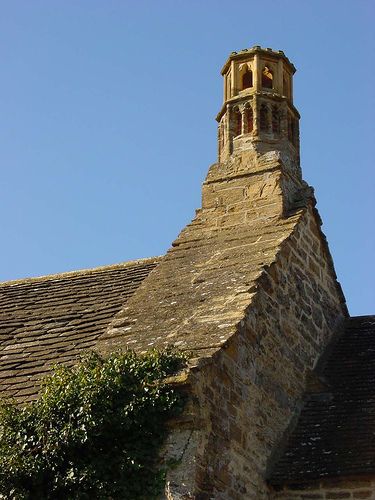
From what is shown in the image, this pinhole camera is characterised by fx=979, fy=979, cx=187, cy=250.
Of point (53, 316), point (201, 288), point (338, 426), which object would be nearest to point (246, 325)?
point (201, 288)

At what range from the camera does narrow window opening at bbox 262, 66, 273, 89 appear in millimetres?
12539

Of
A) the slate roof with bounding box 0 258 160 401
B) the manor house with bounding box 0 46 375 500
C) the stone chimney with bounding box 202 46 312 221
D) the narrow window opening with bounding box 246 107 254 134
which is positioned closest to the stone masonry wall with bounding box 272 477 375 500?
the manor house with bounding box 0 46 375 500

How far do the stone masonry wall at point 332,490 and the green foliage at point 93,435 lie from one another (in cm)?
152

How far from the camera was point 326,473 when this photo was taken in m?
8.23

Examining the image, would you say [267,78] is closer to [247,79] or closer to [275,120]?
[247,79]

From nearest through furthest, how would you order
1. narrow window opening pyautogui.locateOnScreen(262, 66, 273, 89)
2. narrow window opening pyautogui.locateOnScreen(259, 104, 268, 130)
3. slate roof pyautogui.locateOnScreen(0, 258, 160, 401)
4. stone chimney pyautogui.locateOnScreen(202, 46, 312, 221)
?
1. slate roof pyautogui.locateOnScreen(0, 258, 160, 401)
2. stone chimney pyautogui.locateOnScreen(202, 46, 312, 221)
3. narrow window opening pyautogui.locateOnScreen(259, 104, 268, 130)
4. narrow window opening pyautogui.locateOnScreen(262, 66, 273, 89)

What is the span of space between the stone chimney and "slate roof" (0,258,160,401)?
133cm

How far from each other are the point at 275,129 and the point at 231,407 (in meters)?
4.91

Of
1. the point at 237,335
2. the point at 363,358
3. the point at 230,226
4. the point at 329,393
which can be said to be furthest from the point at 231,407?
the point at 230,226

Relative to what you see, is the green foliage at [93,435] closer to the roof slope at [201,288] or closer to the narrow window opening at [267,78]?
the roof slope at [201,288]

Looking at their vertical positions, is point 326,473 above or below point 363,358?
below

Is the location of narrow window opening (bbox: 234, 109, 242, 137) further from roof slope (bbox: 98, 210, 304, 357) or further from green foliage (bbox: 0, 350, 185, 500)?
green foliage (bbox: 0, 350, 185, 500)

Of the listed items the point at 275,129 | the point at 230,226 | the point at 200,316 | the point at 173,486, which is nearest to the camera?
the point at 173,486

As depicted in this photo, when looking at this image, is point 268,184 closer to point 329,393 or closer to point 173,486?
point 329,393
